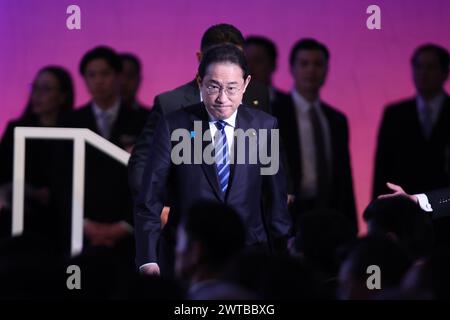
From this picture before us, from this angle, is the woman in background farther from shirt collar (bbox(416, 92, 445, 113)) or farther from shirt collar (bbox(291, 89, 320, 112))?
shirt collar (bbox(416, 92, 445, 113))

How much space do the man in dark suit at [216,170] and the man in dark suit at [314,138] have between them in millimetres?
1397

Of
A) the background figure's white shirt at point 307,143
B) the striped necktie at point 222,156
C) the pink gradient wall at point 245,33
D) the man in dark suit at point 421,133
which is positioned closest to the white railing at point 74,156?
the pink gradient wall at point 245,33

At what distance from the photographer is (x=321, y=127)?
598 centimetres

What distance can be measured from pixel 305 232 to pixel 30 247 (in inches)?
41.0

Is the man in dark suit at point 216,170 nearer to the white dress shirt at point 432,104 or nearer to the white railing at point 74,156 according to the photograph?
the white railing at point 74,156

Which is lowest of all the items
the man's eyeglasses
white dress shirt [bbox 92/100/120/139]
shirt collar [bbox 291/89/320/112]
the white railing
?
the white railing

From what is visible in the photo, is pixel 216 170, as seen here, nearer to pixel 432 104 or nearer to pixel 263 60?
pixel 263 60

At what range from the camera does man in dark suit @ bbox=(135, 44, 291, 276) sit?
441 cm

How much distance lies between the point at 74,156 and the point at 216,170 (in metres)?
1.70

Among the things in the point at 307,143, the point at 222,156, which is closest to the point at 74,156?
the point at 307,143

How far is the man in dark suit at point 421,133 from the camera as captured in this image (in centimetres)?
592

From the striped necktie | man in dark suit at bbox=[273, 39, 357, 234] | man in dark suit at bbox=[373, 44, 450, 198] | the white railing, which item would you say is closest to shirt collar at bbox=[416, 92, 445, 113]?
man in dark suit at bbox=[373, 44, 450, 198]

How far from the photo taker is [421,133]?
19.6 ft
